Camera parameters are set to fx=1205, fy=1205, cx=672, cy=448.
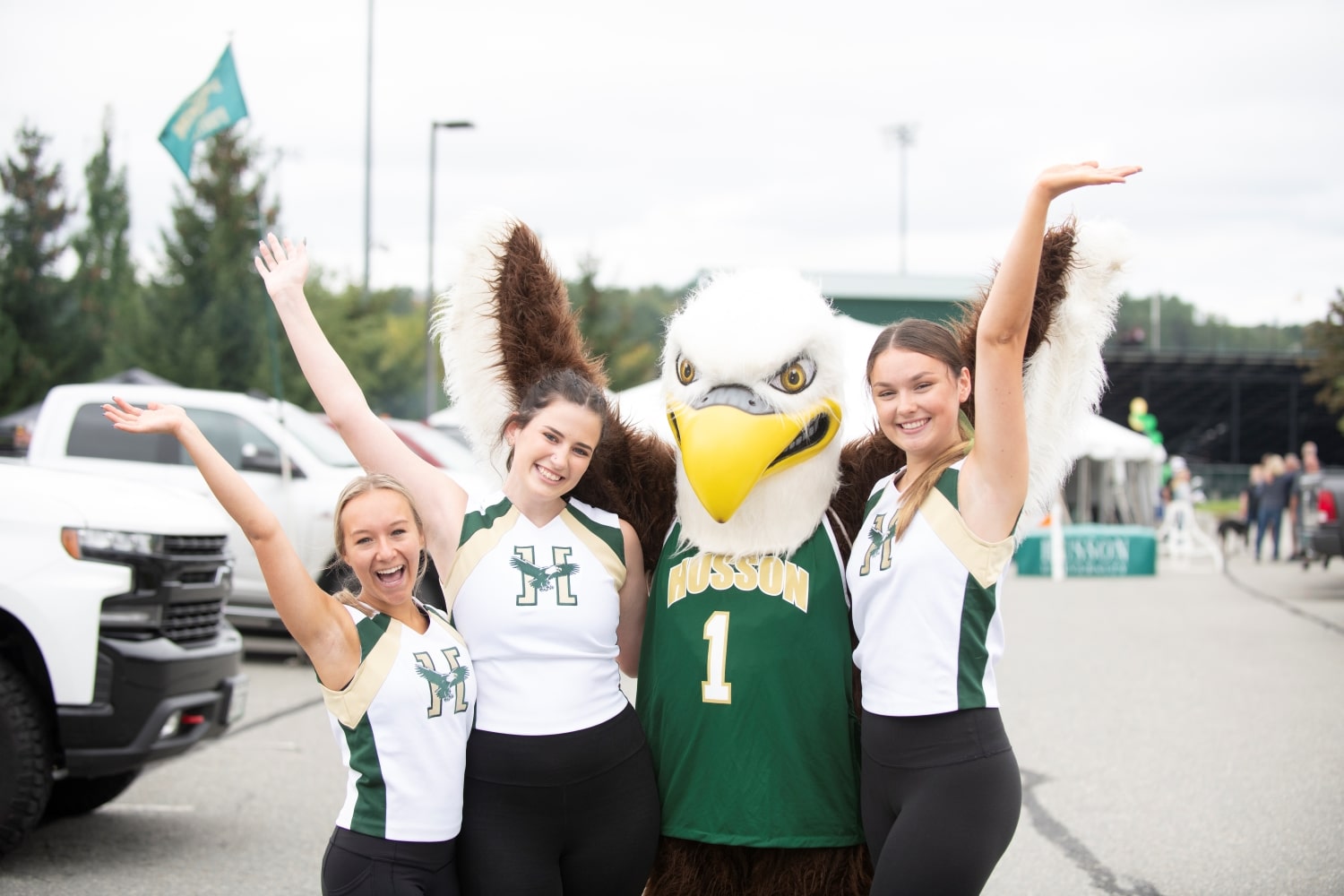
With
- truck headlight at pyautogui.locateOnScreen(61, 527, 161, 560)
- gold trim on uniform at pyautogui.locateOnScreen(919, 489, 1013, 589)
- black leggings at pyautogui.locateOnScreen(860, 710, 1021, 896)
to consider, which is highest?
gold trim on uniform at pyautogui.locateOnScreen(919, 489, 1013, 589)

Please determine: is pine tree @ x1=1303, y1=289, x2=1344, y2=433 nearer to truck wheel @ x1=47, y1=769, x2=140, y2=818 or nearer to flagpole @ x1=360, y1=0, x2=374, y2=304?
flagpole @ x1=360, y1=0, x2=374, y2=304

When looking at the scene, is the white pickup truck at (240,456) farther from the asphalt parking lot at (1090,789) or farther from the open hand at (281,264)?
the open hand at (281,264)

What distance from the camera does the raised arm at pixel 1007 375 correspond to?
Result: 8.03 ft

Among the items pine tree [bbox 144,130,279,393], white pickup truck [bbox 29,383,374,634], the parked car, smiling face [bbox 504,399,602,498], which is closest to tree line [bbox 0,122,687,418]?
pine tree [bbox 144,130,279,393]

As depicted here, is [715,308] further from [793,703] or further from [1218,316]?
[1218,316]

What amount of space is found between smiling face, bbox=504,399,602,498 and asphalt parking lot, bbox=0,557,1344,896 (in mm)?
2517

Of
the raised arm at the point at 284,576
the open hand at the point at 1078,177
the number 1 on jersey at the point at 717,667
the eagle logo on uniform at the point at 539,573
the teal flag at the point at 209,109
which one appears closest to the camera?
the open hand at the point at 1078,177

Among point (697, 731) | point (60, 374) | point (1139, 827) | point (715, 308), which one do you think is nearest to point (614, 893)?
point (697, 731)

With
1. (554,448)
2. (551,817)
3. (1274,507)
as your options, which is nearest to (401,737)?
(551,817)

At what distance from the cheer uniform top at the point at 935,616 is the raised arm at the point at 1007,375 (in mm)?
58

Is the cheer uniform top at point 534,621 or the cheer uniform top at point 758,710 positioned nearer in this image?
the cheer uniform top at point 534,621

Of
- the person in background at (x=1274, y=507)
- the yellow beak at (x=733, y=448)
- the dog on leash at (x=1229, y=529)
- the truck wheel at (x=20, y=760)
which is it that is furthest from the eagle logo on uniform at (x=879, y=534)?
the dog on leash at (x=1229, y=529)

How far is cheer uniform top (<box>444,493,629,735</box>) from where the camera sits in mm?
2639

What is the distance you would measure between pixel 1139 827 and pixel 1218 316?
10866 centimetres
